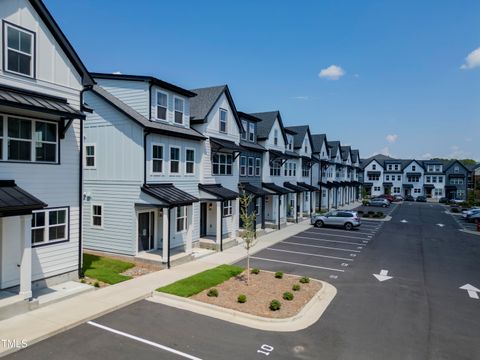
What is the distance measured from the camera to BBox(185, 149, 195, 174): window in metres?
20.1

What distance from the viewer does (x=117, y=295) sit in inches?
482

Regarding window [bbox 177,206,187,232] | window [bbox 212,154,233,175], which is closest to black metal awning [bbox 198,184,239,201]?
window [bbox 212,154,233,175]

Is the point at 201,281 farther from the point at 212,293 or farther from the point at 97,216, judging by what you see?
the point at 97,216

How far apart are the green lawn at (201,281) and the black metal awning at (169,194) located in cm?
380

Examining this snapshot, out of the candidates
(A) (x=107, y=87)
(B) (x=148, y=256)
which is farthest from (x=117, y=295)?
(A) (x=107, y=87)

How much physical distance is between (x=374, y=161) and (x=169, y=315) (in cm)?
8653

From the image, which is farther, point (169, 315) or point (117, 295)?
point (117, 295)

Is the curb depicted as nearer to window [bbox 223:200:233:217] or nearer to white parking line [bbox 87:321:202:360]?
white parking line [bbox 87:321:202:360]

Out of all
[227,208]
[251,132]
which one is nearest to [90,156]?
[227,208]

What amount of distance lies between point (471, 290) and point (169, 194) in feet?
48.7

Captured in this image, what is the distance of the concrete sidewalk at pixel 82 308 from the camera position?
29.9 feet

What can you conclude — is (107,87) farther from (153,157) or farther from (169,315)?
(169,315)

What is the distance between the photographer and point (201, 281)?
1410cm

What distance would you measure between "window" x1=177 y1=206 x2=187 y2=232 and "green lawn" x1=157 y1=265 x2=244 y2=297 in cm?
442
